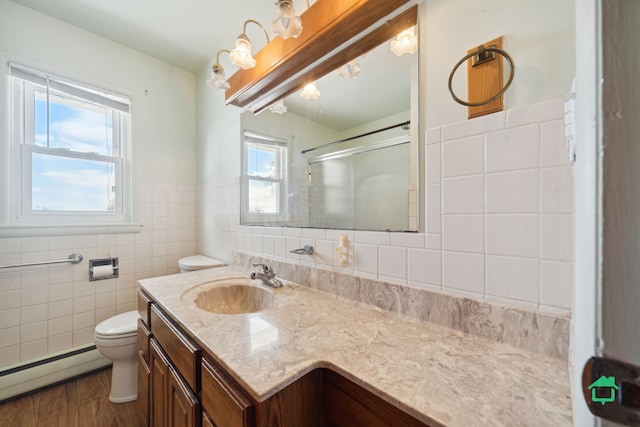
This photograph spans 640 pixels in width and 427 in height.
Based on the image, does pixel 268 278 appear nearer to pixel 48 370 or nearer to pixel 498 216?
pixel 498 216

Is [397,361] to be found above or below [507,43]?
below

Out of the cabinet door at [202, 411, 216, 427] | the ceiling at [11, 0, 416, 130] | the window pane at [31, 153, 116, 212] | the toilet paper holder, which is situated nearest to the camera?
the cabinet door at [202, 411, 216, 427]

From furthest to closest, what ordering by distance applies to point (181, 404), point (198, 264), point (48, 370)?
point (198, 264), point (48, 370), point (181, 404)

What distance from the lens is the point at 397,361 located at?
1.86ft

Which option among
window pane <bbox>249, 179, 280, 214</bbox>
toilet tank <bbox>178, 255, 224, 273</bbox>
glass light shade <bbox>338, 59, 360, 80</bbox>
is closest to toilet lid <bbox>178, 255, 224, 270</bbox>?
toilet tank <bbox>178, 255, 224, 273</bbox>

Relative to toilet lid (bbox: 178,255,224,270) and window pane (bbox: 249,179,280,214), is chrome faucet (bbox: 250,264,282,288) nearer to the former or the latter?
window pane (bbox: 249,179,280,214)

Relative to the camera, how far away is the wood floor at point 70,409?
51.3 inches

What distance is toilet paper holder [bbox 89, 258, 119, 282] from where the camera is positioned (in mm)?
1734

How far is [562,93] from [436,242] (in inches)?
19.0

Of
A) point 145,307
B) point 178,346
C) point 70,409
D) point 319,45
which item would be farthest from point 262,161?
point 70,409

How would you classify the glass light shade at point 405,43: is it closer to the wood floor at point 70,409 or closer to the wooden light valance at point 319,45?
the wooden light valance at point 319,45

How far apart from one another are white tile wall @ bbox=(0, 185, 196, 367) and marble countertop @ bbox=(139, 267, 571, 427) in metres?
1.38

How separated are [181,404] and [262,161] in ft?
4.23

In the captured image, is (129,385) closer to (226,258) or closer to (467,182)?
(226,258)
